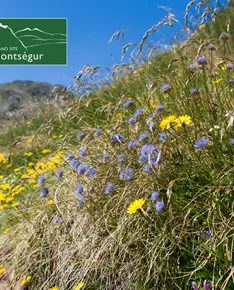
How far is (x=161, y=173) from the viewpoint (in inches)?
91.8

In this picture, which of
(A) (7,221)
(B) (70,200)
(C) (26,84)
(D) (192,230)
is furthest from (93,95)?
(C) (26,84)

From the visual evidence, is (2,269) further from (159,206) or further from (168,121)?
(168,121)

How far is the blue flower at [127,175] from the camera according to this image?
2.44 metres

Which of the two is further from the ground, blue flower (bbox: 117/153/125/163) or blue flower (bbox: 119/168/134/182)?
blue flower (bbox: 117/153/125/163)

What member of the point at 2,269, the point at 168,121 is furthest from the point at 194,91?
the point at 2,269

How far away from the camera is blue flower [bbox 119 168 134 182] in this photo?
2443mm

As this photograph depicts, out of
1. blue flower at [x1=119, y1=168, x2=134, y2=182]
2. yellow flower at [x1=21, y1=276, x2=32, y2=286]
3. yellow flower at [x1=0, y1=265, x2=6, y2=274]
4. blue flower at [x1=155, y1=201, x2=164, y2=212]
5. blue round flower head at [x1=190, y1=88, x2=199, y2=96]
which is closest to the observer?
blue flower at [x1=155, y1=201, x2=164, y2=212]

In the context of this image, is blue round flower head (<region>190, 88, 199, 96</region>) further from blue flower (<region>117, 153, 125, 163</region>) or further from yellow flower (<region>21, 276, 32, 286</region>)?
yellow flower (<region>21, 276, 32, 286</region>)

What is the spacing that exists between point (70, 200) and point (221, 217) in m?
1.30

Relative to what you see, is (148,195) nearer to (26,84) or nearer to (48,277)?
(48,277)

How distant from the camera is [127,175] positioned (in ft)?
8.05

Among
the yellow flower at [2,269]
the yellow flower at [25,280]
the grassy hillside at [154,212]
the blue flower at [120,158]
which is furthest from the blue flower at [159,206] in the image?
the yellow flower at [2,269]

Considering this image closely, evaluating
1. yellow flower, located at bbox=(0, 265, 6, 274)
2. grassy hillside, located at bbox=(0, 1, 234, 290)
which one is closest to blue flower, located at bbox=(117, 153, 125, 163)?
grassy hillside, located at bbox=(0, 1, 234, 290)

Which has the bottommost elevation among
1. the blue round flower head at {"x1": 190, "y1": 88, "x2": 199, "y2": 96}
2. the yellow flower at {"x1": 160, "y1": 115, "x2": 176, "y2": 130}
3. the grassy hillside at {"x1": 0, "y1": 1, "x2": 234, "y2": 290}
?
the grassy hillside at {"x1": 0, "y1": 1, "x2": 234, "y2": 290}
